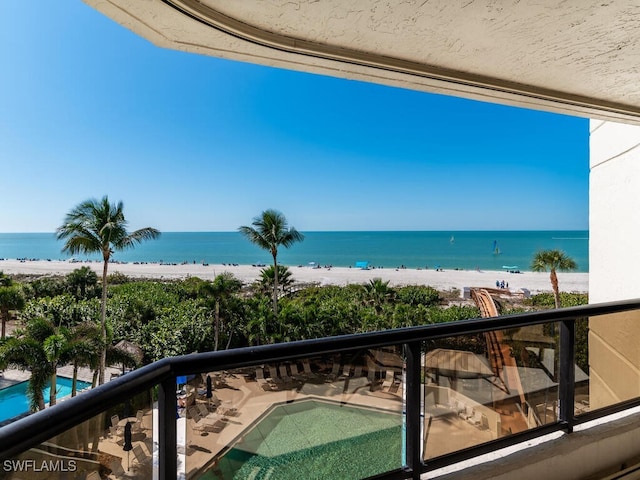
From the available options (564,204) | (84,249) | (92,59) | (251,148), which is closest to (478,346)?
(84,249)

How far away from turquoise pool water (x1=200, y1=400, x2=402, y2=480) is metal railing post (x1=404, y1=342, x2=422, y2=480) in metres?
0.04

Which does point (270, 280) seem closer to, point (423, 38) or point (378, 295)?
point (378, 295)

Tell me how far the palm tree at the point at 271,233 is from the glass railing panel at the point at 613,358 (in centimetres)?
2597

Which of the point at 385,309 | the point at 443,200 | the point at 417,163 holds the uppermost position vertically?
the point at 417,163

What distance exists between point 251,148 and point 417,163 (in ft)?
93.7

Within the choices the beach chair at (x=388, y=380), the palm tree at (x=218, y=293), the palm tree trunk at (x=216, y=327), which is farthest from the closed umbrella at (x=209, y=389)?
the palm tree trunk at (x=216, y=327)

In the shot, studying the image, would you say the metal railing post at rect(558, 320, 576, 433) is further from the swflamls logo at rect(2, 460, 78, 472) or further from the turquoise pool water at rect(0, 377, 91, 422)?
the turquoise pool water at rect(0, 377, 91, 422)

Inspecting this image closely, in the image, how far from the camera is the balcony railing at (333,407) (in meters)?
0.91

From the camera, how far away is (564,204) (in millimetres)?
71188

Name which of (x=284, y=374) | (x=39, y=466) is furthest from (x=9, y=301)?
(x=39, y=466)

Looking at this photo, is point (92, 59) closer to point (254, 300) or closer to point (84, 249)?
point (84, 249)

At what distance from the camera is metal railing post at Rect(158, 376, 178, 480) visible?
1.08m

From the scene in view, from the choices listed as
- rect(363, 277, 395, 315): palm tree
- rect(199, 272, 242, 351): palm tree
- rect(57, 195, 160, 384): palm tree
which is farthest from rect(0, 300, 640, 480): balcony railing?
rect(199, 272, 242, 351): palm tree

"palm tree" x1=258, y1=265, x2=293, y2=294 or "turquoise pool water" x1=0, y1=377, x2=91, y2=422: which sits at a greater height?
"palm tree" x1=258, y1=265, x2=293, y2=294
